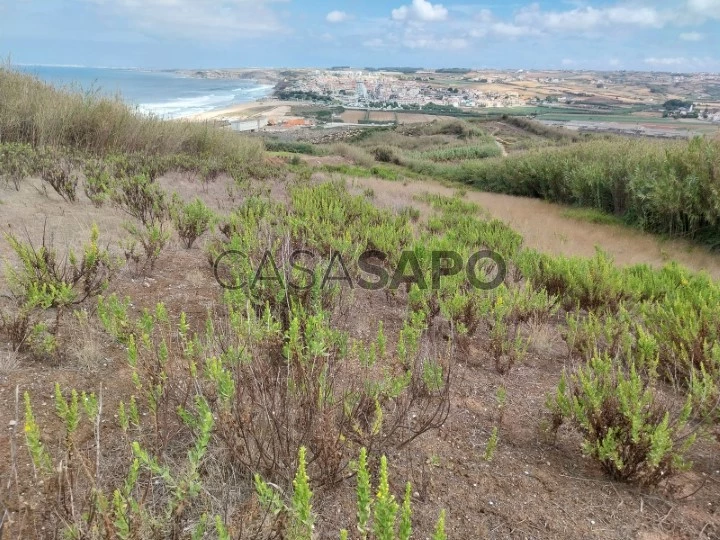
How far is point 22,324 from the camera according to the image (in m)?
2.43

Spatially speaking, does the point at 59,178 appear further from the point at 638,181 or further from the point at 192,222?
the point at 638,181

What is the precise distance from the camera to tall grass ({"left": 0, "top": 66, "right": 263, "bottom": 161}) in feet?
30.5

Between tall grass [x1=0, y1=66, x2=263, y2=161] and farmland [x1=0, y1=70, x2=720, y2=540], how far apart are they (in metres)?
4.38

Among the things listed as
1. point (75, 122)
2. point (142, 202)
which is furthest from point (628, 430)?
point (75, 122)

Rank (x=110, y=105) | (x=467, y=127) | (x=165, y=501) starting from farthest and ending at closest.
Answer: (x=467, y=127), (x=110, y=105), (x=165, y=501)

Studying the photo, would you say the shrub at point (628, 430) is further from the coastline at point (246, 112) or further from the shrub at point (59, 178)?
the coastline at point (246, 112)

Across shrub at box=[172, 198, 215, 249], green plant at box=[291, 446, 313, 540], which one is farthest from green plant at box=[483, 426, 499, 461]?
shrub at box=[172, 198, 215, 249]

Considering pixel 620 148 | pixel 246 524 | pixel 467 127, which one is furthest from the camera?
pixel 467 127

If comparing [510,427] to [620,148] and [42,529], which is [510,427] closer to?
[42,529]

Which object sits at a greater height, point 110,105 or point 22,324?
point 110,105

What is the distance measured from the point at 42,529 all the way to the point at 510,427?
1.89 metres

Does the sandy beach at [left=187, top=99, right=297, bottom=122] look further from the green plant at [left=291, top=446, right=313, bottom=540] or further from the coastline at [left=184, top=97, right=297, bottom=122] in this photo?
the green plant at [left=291, top=446, right=313, bottom=540]

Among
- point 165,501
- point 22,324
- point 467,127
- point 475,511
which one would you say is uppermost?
point 467,127

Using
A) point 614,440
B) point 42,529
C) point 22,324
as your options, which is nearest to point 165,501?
point 42,529
